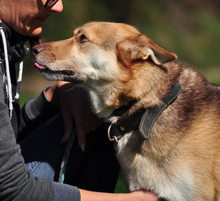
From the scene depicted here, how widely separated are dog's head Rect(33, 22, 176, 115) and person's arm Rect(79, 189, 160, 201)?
1.71 ft

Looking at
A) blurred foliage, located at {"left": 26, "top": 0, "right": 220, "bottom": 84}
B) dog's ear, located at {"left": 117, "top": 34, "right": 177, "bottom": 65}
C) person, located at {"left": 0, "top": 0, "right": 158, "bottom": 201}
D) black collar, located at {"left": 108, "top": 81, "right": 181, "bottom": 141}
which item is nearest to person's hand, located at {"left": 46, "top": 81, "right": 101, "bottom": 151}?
person, located at {"left": 0, "top": 0, "right": 158, "bottom": 201}

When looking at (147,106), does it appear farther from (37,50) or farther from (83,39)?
(37,50)

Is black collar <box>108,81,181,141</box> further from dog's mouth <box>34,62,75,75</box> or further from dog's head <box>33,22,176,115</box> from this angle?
dog's mouth <box>34,62,75,75</box>

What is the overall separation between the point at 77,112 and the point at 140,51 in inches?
23.8

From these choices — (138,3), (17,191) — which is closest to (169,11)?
(138,3)

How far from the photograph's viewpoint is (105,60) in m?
2.29

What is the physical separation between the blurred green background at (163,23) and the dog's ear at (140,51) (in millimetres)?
7024

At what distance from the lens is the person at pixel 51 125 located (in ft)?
7.26

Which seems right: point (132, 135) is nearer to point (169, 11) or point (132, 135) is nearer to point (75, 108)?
point (75, 108)

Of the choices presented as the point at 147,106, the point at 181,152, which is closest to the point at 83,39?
the point at 147,106

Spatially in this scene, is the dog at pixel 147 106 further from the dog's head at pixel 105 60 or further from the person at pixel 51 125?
the person at pixel 51 125

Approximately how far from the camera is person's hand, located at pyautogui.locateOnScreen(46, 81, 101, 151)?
2.46 meters

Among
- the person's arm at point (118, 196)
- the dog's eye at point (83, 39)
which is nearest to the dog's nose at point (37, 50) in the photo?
the dog's eye at point (83, 39)

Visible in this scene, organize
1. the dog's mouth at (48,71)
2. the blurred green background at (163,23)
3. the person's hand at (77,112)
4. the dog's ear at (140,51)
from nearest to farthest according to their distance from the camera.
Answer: the dog's ear at (140,51) < the dog's mouth at (48,71) < the person's hand at (77,112) < the blurred green background at (163,23)
